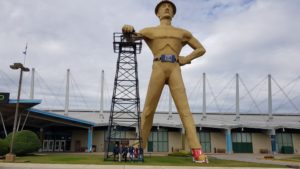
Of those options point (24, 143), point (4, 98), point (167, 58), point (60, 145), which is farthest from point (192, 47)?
point (60, 145)

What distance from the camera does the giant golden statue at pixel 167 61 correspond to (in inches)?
970

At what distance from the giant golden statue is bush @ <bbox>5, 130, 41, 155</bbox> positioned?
11870 mm

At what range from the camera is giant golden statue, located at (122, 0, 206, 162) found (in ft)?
80.8

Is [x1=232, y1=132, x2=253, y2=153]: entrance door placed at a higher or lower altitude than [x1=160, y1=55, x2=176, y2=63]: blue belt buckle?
lower

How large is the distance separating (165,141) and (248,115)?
24.2 meters

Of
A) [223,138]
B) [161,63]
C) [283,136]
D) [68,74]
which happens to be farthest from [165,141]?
[161,63]

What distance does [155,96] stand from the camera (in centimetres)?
2497

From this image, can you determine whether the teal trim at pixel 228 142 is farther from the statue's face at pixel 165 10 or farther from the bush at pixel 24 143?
the bush at pixel 24 143

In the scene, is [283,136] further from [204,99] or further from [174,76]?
[174,76]

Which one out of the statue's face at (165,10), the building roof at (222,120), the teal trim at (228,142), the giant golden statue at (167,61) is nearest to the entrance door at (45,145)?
the building roof at (222,120)

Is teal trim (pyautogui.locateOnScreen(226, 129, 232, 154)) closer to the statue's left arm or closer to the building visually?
the building

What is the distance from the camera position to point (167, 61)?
971 inches

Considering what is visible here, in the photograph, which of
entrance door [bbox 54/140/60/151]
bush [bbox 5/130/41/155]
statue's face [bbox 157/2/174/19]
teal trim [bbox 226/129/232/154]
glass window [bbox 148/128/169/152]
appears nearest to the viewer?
statue's face [bbox 157/2/174/19]

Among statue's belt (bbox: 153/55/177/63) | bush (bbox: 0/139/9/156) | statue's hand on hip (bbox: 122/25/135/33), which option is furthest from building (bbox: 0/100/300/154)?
statue's hand on hip (bbox: 122/25/135/33)
